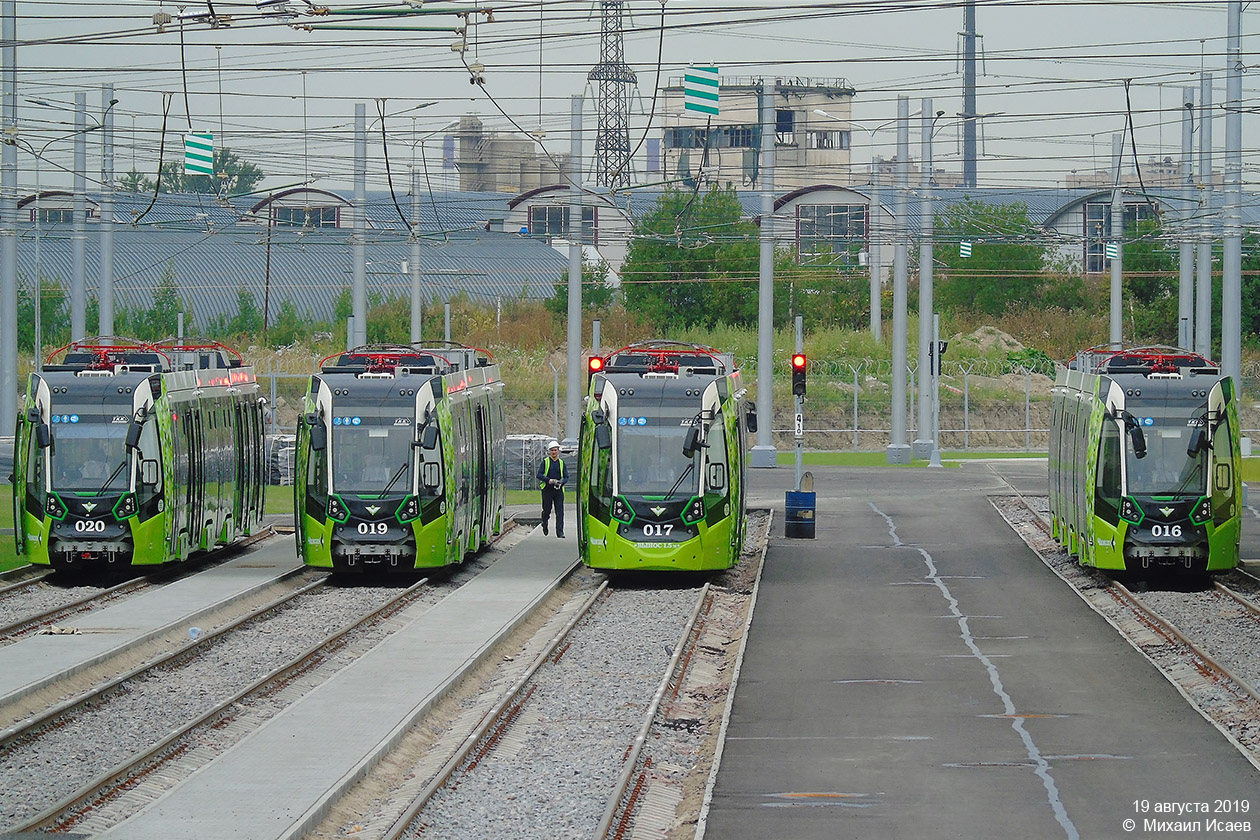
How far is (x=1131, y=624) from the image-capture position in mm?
22891

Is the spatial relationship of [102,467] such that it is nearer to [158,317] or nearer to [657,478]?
[657,478]

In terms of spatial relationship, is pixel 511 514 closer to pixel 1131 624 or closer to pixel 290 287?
pixel 1131 624

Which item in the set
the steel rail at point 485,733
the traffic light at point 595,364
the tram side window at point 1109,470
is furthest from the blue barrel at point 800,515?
the steel rail at point 485,733

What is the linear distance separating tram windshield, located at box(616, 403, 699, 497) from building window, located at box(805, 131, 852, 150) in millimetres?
97552

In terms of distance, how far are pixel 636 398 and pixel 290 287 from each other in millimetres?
54353

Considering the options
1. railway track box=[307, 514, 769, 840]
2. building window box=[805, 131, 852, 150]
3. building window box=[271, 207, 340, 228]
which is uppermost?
building window box=[805, 131, 852, 150]

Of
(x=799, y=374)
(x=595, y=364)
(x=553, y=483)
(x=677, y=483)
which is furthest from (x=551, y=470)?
(x=677, y=483)

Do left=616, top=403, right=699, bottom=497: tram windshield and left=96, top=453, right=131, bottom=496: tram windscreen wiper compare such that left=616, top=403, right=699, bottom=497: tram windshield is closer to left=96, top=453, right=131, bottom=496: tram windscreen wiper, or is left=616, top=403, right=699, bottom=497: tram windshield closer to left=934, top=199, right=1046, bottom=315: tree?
left=96, top=453, right=131, bottom=496: tram windscreen wiper

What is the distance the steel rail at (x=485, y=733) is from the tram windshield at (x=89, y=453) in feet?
27.9

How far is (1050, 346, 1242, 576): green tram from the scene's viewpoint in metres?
25.5

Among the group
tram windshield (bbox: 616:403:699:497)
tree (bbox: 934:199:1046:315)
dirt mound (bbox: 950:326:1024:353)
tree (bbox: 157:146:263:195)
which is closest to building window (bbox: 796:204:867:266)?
tree (bbox: 934:199:1046:315)

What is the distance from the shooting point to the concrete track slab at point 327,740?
38.3ft

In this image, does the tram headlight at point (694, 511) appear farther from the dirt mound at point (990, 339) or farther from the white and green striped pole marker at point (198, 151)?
the dirt mound at point (990, 339)

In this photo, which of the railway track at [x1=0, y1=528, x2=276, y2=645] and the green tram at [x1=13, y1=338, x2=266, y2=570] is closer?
the railway track at [x1=0, y1=528, x2=276, y2=645]
